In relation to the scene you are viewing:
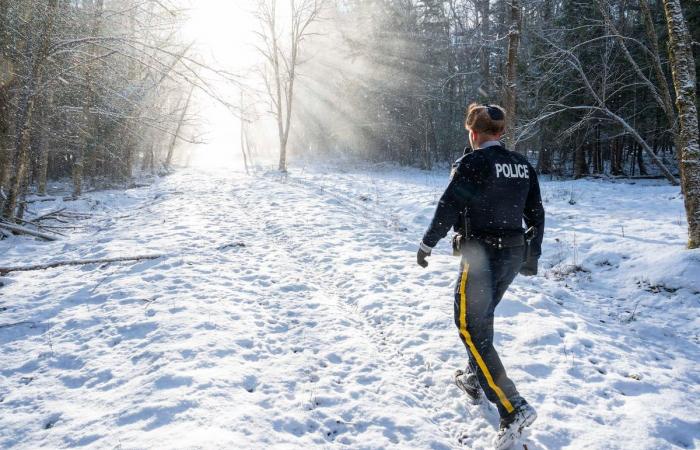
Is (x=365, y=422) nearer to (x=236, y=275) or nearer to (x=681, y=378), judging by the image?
(x=681, y=378)

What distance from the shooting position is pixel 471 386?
363cm

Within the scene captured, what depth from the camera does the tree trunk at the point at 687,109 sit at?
6.73m

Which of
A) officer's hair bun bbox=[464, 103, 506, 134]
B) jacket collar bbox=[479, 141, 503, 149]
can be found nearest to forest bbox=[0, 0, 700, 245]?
officer's hair bun bbox=[464, 103, 506, 134]

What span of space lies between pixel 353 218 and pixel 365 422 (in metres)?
8.29

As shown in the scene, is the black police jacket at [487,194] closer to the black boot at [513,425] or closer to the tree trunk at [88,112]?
the black boot at [513,425]

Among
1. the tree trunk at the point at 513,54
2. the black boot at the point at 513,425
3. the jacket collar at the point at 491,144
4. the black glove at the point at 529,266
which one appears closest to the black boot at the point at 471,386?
the black boot at the point at 513,425

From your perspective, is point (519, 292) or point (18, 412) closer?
point (18, 412)

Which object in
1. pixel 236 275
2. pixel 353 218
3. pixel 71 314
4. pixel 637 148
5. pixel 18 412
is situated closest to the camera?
pixel 18 412

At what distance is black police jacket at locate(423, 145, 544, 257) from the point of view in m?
3.12

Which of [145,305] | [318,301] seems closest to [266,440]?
[318,301]

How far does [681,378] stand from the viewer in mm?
4055

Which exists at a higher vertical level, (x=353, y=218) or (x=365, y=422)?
(x=353, y=218)

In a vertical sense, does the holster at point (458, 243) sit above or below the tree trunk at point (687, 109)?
below

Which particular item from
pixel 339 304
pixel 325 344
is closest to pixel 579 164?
pixel 339 304
